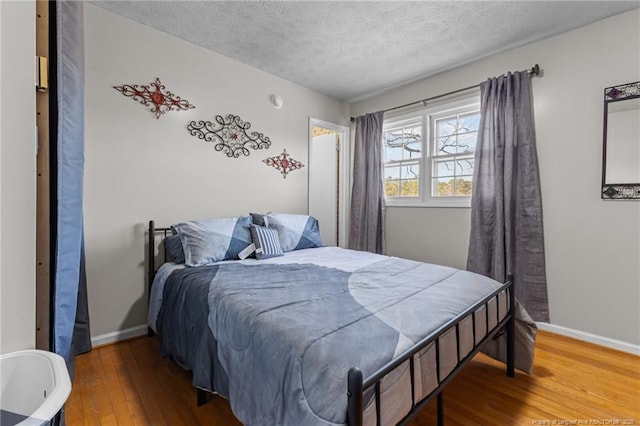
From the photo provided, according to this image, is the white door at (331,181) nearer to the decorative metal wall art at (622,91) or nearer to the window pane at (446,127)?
the window pane at (446,127)

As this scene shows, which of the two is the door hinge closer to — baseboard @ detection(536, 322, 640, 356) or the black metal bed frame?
the black metal bed frame

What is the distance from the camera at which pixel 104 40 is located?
7.54 ft

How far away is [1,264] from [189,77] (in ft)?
8.15

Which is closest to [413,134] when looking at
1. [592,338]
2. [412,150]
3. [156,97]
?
[412,150]

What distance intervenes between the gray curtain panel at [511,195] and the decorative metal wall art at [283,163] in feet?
6.65

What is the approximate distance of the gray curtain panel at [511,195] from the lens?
261 centimetres

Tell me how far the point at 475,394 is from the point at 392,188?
2.46 meters

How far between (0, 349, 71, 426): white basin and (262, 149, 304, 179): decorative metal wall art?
9.12 feet

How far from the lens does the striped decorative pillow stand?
2.51m

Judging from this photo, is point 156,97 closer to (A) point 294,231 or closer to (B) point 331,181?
(A) point 294,231

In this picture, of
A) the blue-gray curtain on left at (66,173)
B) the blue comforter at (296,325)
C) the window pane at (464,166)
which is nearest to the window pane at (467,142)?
the window pane at (464,166)

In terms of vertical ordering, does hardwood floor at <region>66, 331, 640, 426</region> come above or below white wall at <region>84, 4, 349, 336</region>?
below

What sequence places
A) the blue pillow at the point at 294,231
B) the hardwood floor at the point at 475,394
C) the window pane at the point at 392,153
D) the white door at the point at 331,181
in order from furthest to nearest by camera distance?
1. the white door at the point at 331,181
2. the window pane at the point at 392,153
3. the blue pillow at the point at 294,231
4. the hardwood floor at the point at 475,394

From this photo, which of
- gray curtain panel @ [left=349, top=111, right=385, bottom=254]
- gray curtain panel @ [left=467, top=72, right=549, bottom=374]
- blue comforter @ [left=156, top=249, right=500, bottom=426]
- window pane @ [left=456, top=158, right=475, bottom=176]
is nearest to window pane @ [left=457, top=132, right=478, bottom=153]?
window pane @ [left=456, top=158, right=475, bottom=176]
